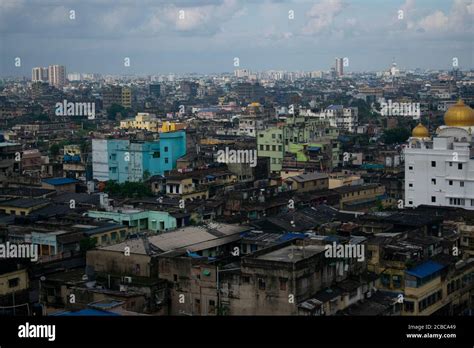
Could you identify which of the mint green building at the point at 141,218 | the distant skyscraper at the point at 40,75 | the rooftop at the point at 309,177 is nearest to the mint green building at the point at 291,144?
the rooftop at the point at 309,177

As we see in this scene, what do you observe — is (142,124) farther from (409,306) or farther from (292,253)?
(409,306)

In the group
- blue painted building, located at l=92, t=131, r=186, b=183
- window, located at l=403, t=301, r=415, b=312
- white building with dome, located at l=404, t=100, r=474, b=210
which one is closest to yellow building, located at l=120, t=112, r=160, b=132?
blue painted building, located at l=92, t=131, r=186, b=183

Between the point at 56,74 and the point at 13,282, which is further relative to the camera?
the point at 56,74

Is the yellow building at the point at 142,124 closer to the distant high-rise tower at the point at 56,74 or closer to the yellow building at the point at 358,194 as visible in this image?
the yellow building at the point at 358,194

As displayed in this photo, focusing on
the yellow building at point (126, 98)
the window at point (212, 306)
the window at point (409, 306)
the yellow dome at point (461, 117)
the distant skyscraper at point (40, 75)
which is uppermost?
the distant skyscraper at point (40, 75)

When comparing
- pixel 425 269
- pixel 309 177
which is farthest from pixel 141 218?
pixel 425 269

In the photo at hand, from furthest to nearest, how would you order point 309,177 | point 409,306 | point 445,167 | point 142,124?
point 142,124, point 309,177, point 445,167, point 409,306

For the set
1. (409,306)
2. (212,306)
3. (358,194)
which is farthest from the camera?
(358,194)
